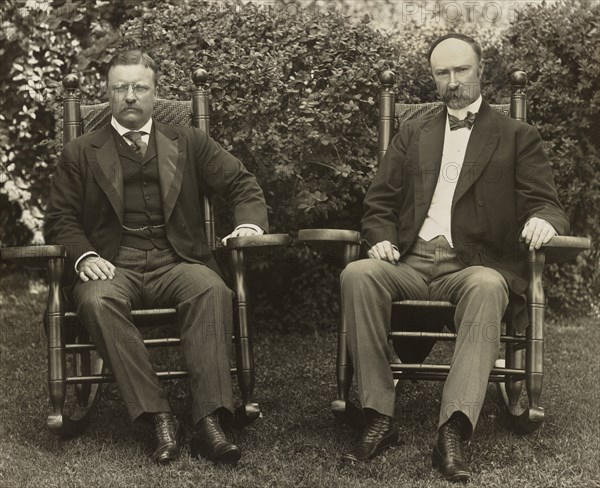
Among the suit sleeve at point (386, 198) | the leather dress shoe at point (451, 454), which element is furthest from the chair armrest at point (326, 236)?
the leather dress shoe at point (451, 454)

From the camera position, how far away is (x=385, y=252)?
3580mm

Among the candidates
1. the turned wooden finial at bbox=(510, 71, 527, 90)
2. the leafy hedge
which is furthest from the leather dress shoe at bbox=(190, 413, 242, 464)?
the turned wooden finial at bbox=(510, 71, 527, 90)

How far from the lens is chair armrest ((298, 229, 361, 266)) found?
3475mm

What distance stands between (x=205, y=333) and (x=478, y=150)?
134 centimetres

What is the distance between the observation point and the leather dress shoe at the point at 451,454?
3.04 m

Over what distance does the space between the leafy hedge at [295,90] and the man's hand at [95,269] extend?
1.31 m

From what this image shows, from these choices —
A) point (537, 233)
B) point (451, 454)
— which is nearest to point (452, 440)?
point (451, 454)

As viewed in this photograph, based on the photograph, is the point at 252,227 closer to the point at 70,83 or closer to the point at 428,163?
the point at 428,163

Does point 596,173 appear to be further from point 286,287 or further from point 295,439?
point 295,439

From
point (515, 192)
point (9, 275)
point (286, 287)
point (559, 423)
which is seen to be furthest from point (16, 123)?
point (559, 423)

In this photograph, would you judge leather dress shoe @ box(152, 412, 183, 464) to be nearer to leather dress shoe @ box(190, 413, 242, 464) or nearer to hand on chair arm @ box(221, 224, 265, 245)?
leather dress shoe @ box(190, 413, 242, 464)

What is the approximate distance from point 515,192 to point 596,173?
2044mm

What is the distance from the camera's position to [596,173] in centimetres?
545

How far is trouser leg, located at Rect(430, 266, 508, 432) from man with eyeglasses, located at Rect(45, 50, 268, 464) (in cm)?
81
